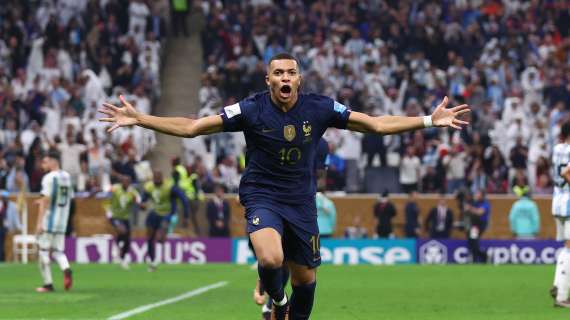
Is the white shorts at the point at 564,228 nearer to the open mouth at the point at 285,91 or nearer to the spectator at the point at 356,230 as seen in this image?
the open mouth at the point at 285,91

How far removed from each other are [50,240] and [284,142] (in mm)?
10231

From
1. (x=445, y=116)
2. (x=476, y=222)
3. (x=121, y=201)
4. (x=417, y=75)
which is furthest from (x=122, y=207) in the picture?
(x=445, y=116)

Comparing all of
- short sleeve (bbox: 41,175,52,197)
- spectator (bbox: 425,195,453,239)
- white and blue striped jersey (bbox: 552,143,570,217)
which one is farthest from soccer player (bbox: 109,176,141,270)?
white and blue striped jersey (bbox: 552,143,570,217)

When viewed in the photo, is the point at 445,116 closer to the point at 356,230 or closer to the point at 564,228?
the point at 564,228

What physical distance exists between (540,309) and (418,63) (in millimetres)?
20871

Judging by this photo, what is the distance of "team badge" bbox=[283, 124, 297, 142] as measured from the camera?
36.7 ft

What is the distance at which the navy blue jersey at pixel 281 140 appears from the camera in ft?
36.7

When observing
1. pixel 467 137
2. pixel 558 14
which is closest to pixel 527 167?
pixel 467 137

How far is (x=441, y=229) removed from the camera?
1275 inches

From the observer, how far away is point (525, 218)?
102ft

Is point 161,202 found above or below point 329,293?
above

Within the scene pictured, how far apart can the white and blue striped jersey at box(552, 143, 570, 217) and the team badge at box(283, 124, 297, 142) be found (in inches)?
227

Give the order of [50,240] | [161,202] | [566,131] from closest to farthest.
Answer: [566,131] → [50,240] → [161,202]

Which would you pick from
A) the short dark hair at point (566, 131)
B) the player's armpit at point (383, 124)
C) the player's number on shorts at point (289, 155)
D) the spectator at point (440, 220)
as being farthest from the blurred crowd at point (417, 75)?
the player's number on shorts at point (289, 155)
